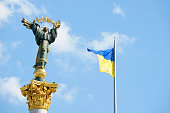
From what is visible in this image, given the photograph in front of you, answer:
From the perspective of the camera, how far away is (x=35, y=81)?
93.2ft

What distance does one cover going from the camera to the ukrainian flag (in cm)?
3017

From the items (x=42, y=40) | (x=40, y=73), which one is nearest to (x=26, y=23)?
(x=42, y=40)

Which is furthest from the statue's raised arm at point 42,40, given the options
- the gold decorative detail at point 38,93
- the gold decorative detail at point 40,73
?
the gold decorative detail at point 38,93

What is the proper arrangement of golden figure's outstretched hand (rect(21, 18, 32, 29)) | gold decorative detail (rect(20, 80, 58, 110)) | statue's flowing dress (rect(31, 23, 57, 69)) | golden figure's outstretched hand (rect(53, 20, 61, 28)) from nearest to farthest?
gold decorative detail (rect(20, 80, 58, 110))
statue's flowing dress (rect(31, 23, 57, 69))
golden figure's outstretched hand (rect(21, 18, 32, 29))
golden figure's outstretched hand (rect(53, 20, 61, 28))

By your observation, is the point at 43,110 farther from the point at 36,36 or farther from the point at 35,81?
the point at 36,36

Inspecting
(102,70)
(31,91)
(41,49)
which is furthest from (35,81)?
(102,70)

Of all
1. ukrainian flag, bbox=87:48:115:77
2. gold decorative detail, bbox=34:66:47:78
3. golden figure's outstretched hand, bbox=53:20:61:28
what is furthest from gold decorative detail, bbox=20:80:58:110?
golden figure's outstretched hand, bbox=53:20:61:28

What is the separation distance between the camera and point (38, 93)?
28.4 m

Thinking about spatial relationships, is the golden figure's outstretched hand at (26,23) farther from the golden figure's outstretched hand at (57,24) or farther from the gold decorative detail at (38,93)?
the gold decorative detail at (38,93)

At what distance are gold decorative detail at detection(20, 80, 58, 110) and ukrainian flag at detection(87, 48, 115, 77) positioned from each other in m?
4.29

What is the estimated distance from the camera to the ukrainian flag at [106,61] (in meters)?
30.2

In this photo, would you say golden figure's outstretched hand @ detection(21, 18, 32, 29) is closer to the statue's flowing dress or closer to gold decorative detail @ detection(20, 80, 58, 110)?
the statue's flowing dress

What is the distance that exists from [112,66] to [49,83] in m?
5.39

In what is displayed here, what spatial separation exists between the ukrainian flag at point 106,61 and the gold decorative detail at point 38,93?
14.1ft
